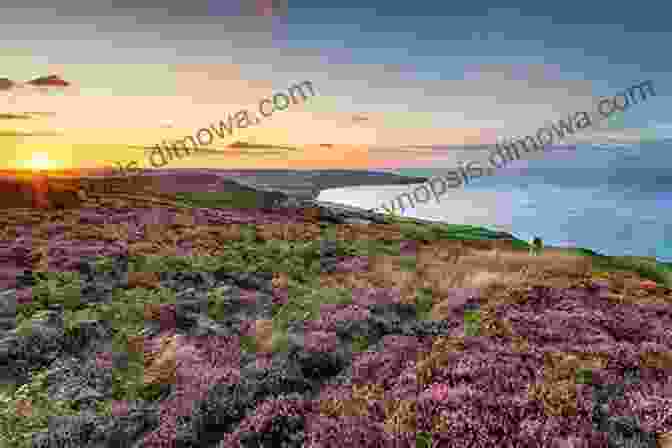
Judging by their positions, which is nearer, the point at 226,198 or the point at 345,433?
the point at 345,433

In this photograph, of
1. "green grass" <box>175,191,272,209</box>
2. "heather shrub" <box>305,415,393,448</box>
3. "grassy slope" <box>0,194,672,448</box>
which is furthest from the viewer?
"green grass" <box>175,191,272,209</box>

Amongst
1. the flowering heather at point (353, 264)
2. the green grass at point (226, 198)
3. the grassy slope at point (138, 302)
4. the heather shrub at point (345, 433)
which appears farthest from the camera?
the green grass at point (226, 198)

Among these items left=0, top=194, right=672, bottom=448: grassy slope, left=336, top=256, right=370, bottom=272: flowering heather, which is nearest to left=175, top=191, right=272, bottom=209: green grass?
left=0, top=194, right=672, bottom=448: grassy slope

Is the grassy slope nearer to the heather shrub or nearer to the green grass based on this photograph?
the heather shrub

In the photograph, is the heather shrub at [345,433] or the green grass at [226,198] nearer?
the heather shrub at [345,433]

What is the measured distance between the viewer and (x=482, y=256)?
923 inches

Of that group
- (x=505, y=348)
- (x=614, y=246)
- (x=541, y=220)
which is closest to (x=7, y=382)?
(x=505, y=348)

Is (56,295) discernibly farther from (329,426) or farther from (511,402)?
(511,402)

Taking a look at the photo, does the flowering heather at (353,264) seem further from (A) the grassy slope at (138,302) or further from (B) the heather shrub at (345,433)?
(B) the heather shrub at (345,433)

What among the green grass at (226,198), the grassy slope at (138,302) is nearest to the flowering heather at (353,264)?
the grassy slope at (138,302)

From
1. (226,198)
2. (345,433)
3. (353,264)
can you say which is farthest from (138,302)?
(226,198)

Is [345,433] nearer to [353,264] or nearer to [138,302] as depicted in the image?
[138,302]

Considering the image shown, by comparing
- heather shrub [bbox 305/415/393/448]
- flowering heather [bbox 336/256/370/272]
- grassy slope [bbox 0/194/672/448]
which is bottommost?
flowering heather [bbox 336/256/370/272]

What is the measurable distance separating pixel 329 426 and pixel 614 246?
304ft
